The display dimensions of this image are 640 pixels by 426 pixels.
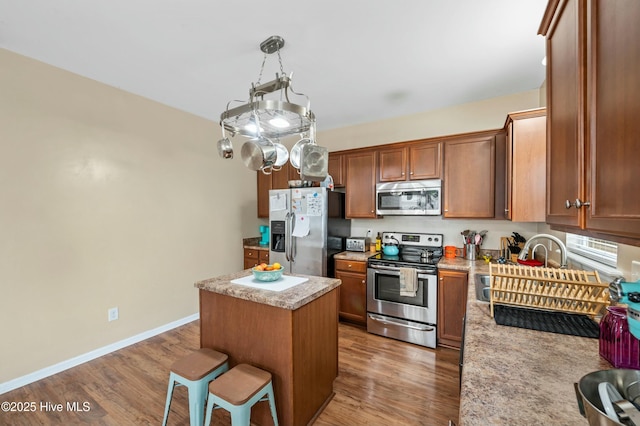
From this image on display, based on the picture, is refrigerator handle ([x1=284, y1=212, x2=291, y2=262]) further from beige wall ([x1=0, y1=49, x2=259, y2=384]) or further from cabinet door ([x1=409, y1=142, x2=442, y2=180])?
cabinet door ([x1=409, y1=142, x2=442, y2=180])

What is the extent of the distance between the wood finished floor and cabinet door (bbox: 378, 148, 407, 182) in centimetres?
189

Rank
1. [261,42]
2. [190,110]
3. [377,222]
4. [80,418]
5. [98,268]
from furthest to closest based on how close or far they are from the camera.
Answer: [377,222]
[190,110]
[98,268]
[261,42]
[80,418]

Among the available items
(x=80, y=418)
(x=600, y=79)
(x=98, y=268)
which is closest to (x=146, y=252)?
(x=98, y=268)

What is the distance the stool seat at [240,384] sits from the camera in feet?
4.45

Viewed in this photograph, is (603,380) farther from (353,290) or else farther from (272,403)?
(353,290)

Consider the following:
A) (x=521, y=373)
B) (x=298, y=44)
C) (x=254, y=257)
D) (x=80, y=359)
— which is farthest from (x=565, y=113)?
(x=80, y=359)

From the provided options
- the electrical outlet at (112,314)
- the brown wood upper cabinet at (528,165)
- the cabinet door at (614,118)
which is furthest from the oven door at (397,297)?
the electrical outlet at (112,314)

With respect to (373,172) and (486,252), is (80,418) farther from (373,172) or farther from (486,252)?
(486,252)

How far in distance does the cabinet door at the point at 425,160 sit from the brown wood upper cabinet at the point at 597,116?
6.16ft

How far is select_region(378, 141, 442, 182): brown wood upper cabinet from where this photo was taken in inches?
118

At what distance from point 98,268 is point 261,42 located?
2.63 metres

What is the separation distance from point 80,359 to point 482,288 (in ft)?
11.7

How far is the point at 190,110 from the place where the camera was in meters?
3.32

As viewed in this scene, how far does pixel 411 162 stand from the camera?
3.12 m
